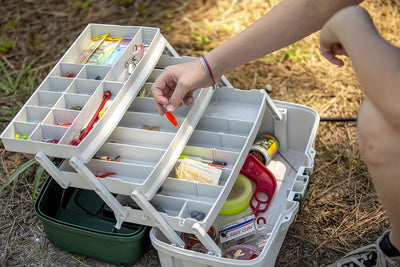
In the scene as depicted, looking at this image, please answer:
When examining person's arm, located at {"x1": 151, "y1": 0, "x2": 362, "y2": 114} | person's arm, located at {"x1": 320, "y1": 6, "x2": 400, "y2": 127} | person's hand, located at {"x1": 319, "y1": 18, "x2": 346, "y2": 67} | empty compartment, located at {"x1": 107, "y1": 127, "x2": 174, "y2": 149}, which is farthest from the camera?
empty compartment, located at {"x1": 107, "y1": 127, "x2": 174, "y2": 149}

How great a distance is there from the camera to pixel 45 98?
1526 millimetres

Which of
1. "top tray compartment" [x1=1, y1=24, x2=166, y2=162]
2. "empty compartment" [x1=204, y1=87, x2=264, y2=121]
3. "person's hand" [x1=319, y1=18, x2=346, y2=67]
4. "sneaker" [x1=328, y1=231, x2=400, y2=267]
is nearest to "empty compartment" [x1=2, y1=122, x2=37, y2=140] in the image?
"top tray compartment" [x1=1, y1=24, x2=166, y2=162]

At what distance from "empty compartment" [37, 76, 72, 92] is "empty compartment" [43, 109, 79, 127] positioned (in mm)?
142

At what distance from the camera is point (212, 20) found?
8.53 feet

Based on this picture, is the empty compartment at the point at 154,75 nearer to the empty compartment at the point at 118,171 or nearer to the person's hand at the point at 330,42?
the empty compartment at the point at 118,171

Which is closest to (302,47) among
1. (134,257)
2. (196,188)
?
(196,188)

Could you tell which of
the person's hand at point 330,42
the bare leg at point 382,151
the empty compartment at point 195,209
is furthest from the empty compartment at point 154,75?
the bare leg at point 382,151

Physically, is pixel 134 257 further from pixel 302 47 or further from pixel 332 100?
pixel 302 47

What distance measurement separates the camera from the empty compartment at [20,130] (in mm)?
1394

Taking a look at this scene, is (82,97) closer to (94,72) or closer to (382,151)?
(94,72)

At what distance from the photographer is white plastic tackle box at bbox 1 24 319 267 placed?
135 centimetres

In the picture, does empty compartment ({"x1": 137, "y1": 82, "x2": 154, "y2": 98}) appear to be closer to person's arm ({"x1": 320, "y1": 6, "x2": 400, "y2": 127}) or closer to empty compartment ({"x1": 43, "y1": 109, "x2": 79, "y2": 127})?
empty compartment ({"x1": 43, "y1": 109, "x2": 79, "y2": 127})

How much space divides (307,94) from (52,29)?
1.37 metres

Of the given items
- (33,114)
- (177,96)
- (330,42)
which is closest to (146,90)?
(177,96)
